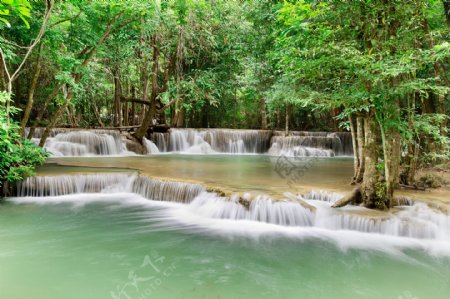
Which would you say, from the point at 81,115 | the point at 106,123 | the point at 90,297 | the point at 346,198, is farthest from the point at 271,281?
the point at 106,123

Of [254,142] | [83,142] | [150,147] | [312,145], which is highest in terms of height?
[254,142]

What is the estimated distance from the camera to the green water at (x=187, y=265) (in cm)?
366

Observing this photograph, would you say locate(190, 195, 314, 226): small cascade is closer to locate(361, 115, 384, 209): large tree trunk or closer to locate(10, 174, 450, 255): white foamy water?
locate(10, 174, 450, 255): white foamy water

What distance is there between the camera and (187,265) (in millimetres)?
4289

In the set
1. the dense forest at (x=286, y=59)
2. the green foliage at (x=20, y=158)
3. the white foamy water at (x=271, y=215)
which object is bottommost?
the white foamy water at (x=271, y=215)

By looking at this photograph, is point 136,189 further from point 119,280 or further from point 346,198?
point 346,198

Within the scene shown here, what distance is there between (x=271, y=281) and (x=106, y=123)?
23599 mm

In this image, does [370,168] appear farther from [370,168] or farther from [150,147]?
[150,147]

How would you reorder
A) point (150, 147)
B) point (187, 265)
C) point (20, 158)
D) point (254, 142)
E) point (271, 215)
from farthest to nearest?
point (254, 142) → point (150, 147) → point (20, 158) → point (271, 215) → point (187, 265)

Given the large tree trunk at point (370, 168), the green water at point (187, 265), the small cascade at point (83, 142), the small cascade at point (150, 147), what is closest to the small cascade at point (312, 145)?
the small cascade at point (150, 147)

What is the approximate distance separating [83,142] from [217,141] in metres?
7.49

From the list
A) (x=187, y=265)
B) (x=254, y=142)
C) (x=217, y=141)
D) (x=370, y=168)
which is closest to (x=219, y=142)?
(x=217, y=141)

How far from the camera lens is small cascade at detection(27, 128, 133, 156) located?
44.1 feet

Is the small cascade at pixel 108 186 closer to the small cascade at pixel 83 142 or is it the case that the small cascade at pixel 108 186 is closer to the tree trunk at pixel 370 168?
the tree trunk at pixel 370 168
